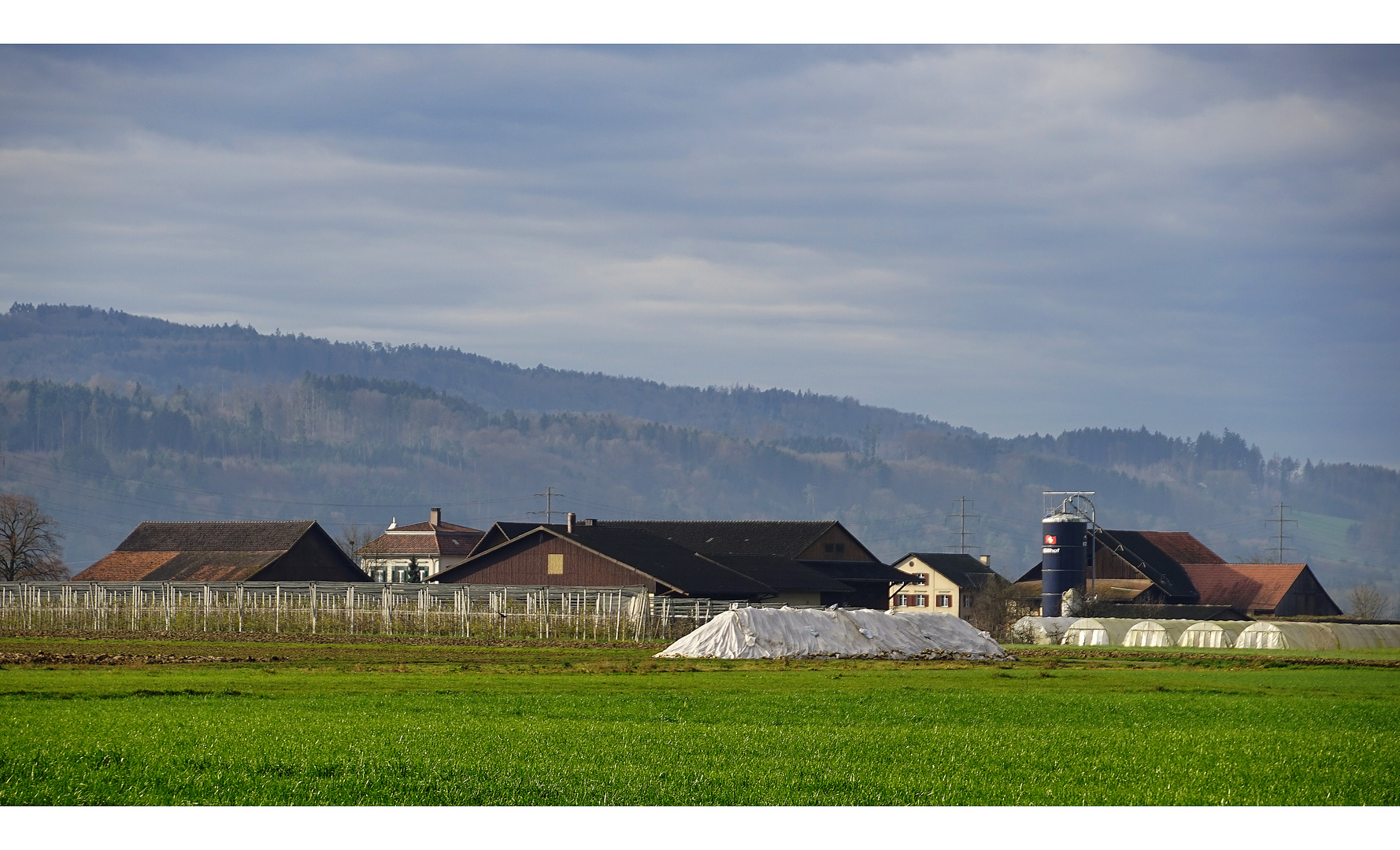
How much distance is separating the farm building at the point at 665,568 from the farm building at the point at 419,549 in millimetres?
52431

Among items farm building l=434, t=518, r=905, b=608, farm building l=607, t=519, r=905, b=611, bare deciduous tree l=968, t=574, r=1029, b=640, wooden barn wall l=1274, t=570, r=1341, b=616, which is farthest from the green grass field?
wooden barn wall l=1274, t=570, r=1341, b=616

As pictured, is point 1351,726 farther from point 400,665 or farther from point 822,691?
point 400,665

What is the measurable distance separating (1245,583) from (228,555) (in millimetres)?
85439

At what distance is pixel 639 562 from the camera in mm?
86312

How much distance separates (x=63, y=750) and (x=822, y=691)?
834 inches

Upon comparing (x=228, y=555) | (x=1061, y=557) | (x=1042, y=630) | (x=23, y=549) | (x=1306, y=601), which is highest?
(x=23, y=549)

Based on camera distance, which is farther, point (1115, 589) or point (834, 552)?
point (1115, 589)

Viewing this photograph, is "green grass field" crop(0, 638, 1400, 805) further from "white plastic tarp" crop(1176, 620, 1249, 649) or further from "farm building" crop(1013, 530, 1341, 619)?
"farm building" crop(1013, 530, 1341, 619)

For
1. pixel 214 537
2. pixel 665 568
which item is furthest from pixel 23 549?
pixel 665 568

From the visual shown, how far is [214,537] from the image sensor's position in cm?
11156

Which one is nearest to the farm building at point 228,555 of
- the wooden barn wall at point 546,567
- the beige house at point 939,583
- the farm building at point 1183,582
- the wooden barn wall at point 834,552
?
the wooden barn wall at point 546,567

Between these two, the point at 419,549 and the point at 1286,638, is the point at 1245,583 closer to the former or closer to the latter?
the point at 1286,638

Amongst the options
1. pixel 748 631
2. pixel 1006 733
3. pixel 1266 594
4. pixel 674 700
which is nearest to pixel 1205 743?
pixel 1006 733

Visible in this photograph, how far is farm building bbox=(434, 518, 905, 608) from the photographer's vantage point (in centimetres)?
8544
